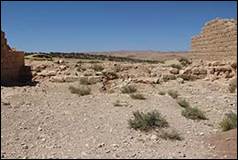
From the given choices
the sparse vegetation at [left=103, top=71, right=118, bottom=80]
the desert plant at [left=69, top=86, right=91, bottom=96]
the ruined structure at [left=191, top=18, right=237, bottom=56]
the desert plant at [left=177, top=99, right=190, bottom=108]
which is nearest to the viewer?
the desert plant at [left=177, top=99, right=190, bottom=108]

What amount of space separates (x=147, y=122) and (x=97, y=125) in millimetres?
1058

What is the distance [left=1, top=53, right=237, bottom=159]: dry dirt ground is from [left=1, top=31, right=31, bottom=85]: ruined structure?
1.37 m

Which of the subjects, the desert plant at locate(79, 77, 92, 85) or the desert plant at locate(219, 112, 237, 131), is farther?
the desert plant at locate(79, 77, 92, 85)

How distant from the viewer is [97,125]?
380 inches

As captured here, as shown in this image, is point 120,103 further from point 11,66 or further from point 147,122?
point 11,66

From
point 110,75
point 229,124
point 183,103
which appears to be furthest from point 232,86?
point 229,124

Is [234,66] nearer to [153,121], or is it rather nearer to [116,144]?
[153,121]

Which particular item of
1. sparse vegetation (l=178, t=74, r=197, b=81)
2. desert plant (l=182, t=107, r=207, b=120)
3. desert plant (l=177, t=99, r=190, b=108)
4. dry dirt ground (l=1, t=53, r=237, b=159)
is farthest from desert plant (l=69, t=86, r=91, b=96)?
sparse vegetation (l=178, t=74, r=197, b=81)

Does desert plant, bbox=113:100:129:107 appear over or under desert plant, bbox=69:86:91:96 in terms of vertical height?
under

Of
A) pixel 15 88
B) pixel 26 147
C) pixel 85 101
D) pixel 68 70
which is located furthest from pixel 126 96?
pixel 26 147

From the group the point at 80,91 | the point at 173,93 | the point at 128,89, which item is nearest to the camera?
the point at 80,91

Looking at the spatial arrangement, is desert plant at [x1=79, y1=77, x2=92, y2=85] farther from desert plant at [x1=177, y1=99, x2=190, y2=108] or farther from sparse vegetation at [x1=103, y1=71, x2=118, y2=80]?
desert plant at [x1=177, y1=99, x2=190, y2=108]

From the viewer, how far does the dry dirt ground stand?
8.04m

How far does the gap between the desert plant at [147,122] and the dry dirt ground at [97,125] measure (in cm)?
15
